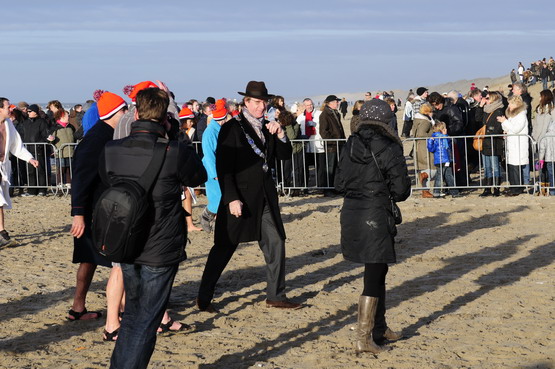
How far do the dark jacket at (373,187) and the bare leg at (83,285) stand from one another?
2.36m

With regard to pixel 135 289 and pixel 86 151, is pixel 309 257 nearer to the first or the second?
pixel 86 151

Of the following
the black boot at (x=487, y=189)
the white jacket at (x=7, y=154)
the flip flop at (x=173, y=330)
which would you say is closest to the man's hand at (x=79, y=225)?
the flip flop at (x=173, y=330)

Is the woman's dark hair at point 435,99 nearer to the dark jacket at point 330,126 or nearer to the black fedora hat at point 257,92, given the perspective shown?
the dark jacket at point 330,126

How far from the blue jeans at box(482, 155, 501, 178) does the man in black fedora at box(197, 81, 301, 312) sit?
8.57 meters

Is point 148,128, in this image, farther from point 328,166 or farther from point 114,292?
point 328,166

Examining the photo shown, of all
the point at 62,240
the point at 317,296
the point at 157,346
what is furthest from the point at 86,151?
the point at 62,240

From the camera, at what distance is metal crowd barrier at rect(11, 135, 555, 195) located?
15.9 m

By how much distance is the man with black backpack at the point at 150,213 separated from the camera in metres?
A: 5.38

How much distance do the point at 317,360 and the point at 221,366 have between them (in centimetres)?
69

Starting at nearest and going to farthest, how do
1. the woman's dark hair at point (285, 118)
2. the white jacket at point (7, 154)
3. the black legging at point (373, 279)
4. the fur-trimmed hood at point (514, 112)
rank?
the black legging at point (373, 279), the white jacket at point (7, 154), the fur-trimmed hood at point (514, 112), the woman's dark hair at point (285, 118)

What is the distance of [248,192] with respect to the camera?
8164mm

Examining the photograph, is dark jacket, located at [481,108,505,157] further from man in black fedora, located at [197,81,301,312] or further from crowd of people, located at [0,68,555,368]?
man in black fedora, located at [197,81,301,312]

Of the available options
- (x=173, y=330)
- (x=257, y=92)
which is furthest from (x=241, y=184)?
(x=173, y=330)

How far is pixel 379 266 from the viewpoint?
671 cm
